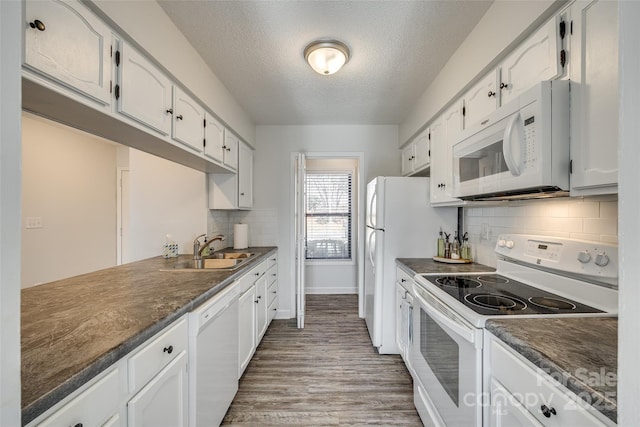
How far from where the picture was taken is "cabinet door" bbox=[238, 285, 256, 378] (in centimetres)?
203

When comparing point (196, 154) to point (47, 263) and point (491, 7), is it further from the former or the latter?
point (47, 263)

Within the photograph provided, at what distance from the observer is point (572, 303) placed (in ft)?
4.09

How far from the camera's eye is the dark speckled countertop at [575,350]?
0.66 metres

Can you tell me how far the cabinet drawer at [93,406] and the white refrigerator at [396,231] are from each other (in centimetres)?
203

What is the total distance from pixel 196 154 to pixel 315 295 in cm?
314

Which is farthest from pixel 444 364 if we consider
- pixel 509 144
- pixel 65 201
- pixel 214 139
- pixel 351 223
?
pixel 65 201

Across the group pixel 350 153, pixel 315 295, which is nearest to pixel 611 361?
pixel 350 153

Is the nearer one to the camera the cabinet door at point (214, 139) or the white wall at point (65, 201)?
the cabinet door at point (214, 139)

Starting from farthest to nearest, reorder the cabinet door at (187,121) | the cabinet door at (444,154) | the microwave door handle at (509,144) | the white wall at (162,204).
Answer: the white wall at (162,204)
the cabinet door at (444,154)
the cabinet door at (187,121)
the microwave door handle at (509,144)

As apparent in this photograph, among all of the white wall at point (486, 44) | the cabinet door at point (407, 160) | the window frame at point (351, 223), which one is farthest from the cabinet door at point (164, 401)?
the window frame at point (351, 223)

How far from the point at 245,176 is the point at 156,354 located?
2.34 m

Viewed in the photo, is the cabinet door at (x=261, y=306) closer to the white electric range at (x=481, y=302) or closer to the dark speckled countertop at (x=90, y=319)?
the dark speckled countertop at (x=90, y=319)

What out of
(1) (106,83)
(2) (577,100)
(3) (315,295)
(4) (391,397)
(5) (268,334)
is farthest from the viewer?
(3) (315,295)

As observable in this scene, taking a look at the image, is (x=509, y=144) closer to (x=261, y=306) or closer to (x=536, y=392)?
(x=536, y=392)
